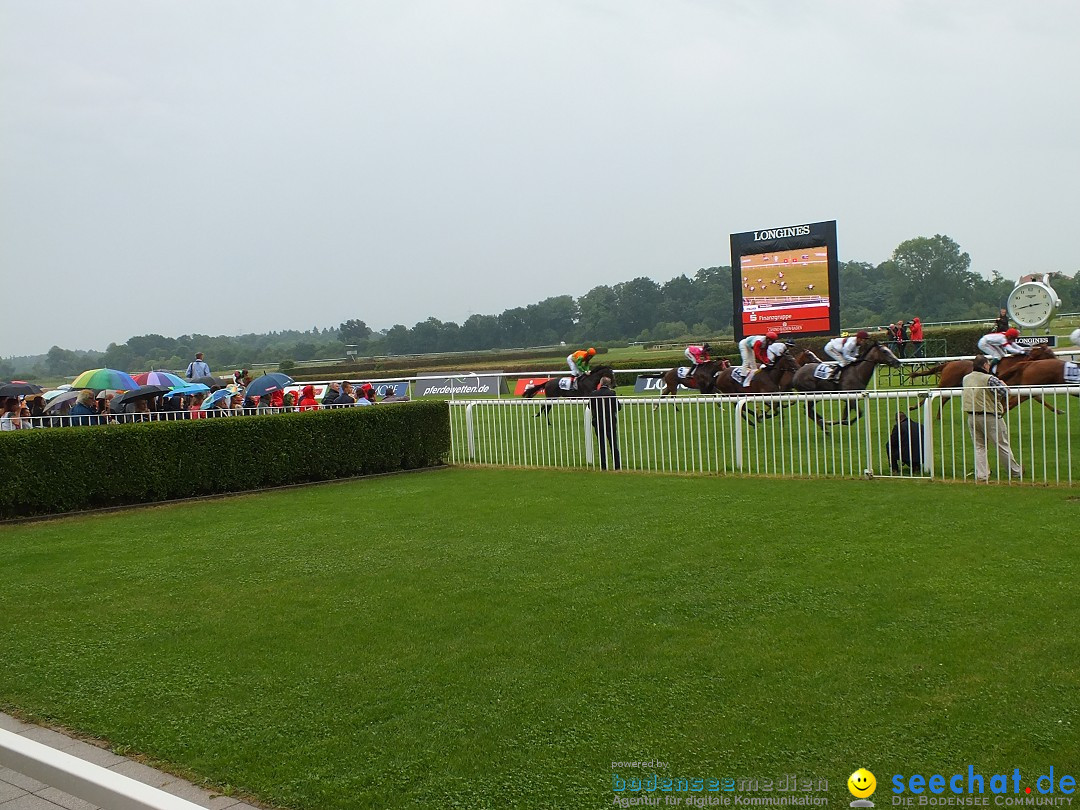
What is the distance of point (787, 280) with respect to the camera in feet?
79.0

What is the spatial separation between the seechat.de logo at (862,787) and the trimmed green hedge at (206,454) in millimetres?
9379

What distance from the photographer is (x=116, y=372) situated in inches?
611

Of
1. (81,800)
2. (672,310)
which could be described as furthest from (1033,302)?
(672,310)

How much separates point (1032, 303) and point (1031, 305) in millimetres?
63

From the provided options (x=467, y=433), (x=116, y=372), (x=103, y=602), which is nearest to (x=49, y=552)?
(x=103, y=602)

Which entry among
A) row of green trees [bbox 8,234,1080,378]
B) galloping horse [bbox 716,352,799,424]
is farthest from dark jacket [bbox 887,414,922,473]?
row of green trees [bbox 8,234,1080,378]

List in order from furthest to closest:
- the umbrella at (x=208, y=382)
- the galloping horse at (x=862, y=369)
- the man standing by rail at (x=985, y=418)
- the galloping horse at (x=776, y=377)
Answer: the umbrella at (x=208, y=382) < the galloping horse at (x=776, y=377) < the galloping horse at (x=862, y=369) < the man standing by rail at (x=985, y=418)

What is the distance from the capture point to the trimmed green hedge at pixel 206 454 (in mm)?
10141

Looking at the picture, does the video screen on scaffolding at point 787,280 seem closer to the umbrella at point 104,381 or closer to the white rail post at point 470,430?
the white rail post at point 470,430

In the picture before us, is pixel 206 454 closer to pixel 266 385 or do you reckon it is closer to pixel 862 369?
pixel 266 385

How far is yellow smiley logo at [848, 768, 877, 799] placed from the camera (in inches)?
123

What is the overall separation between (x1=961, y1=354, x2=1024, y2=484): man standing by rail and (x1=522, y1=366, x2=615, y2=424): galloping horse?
4.96 meters

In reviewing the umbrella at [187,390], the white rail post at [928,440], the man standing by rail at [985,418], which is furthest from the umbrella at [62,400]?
the man standing by rail at [985,418]

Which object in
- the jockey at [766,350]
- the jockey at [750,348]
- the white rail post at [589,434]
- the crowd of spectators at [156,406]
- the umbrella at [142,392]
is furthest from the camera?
the jockey at [750,348]
